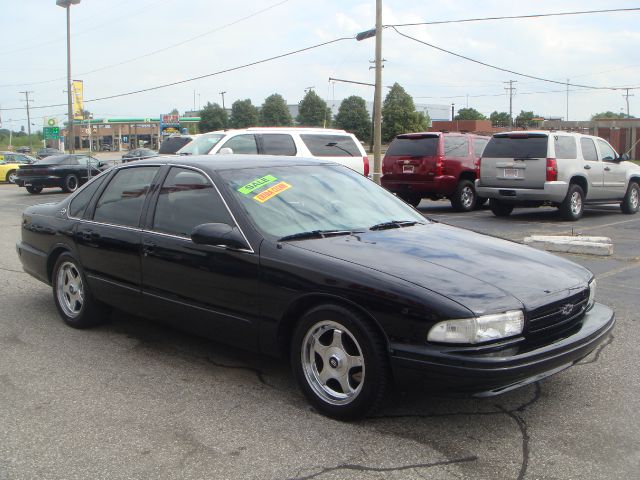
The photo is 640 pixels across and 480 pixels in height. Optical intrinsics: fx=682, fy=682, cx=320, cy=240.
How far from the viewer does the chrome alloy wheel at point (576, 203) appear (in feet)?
44.6

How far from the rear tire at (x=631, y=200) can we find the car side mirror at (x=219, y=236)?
13.2 m

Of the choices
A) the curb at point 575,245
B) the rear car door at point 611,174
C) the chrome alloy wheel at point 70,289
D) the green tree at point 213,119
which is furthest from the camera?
the green tree at point 213,119

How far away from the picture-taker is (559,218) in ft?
46.6

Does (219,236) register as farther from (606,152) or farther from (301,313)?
(606,152)

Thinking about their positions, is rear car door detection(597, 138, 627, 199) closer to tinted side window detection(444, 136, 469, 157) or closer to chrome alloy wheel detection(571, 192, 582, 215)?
chrome alloy wheel detection(571, 192, 582, 215)

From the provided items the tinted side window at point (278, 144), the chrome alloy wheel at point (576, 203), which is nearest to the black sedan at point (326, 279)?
the tinted side window at point (278, 144)

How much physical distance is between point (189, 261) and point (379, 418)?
1.67 m

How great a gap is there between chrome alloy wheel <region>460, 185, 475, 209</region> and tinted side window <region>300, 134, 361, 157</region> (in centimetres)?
303

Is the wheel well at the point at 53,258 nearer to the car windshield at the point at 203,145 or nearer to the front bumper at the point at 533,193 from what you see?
the car windshield at the point at 203,145

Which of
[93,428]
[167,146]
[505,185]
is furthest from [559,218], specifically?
[93,428]

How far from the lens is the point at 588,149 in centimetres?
1418

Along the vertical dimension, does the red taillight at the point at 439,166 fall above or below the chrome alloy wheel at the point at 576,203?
above

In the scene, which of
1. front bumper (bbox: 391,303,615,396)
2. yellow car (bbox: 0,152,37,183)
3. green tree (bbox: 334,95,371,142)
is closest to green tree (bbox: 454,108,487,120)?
green tree (bbox: 334,95,371,142)

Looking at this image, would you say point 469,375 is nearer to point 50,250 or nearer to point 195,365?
point 195,365
